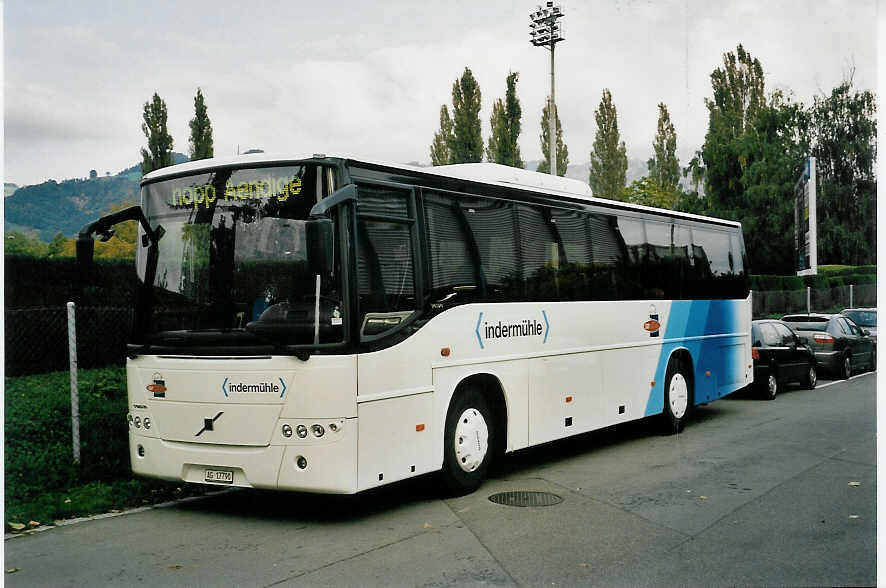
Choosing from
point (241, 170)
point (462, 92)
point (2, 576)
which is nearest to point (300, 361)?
point (241, 170)

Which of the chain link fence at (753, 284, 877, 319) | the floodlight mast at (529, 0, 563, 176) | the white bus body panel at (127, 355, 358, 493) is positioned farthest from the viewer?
the chain link fence at (753, 284, 877, 319)

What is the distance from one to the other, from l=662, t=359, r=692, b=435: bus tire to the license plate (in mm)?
7391

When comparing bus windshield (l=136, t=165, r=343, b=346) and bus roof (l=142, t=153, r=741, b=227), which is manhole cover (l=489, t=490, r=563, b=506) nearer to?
bus windshield (l=136, t=165, r=343, b=346)

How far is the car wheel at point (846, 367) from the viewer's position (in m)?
21.3

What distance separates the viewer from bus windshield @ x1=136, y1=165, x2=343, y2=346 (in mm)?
7500

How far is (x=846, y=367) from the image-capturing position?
21.4m

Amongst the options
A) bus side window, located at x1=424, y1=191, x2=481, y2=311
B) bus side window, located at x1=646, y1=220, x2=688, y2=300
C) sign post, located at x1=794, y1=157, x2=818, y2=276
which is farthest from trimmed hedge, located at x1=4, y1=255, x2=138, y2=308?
sign post, located at x1=794, y1=157, x2=818, y2=276

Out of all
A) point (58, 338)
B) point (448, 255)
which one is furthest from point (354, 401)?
point (58, 338)

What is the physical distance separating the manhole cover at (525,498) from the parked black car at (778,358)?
10.0 m

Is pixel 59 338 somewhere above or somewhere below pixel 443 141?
below

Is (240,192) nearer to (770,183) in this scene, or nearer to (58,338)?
(58,338)

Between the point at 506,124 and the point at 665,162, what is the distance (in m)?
7.37

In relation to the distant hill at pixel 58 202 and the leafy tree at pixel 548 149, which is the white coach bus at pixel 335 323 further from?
the leafy tree at pixel 548 149

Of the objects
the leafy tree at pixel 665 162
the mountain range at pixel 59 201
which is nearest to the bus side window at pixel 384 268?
the mountain range at pixel 59 201
